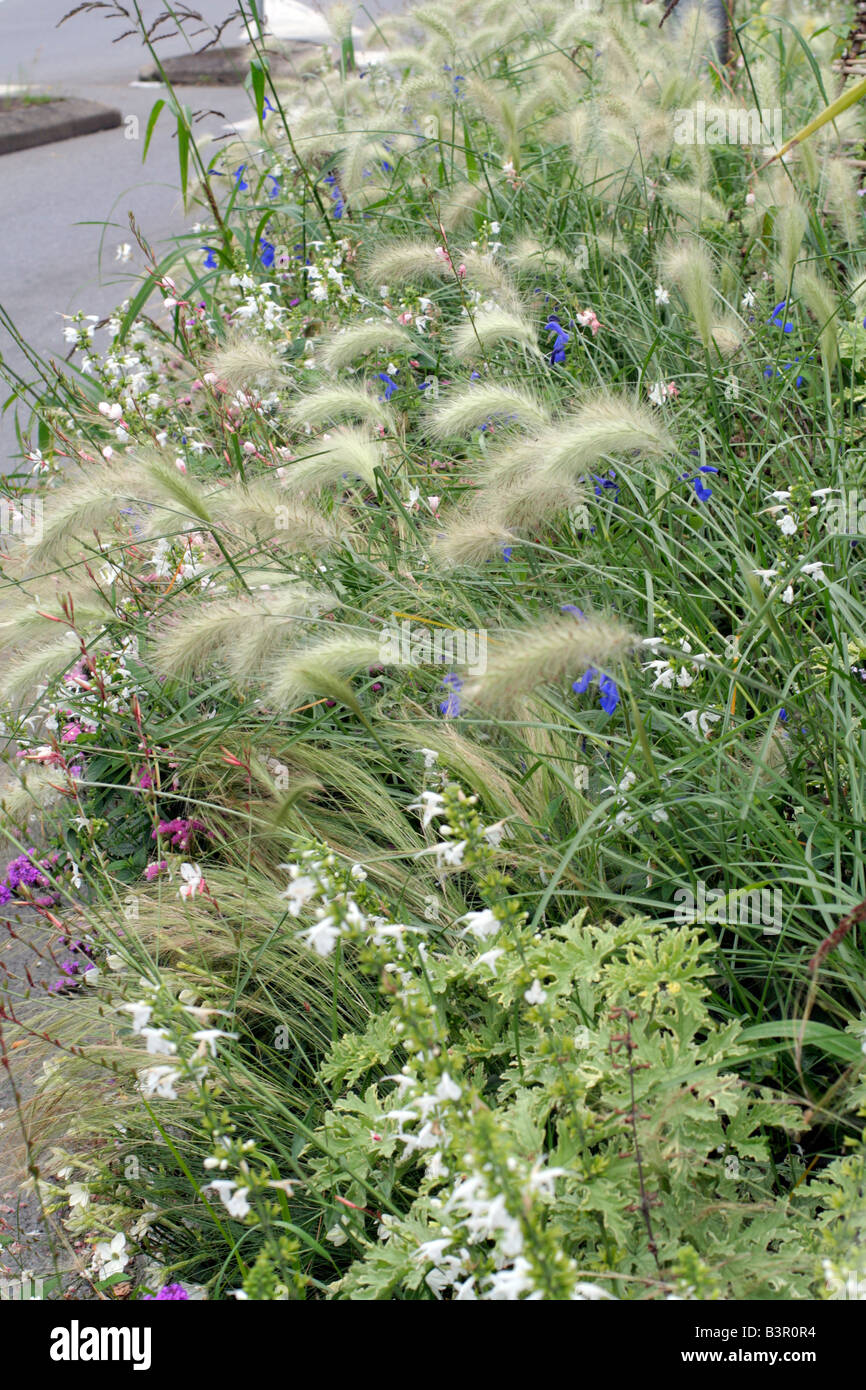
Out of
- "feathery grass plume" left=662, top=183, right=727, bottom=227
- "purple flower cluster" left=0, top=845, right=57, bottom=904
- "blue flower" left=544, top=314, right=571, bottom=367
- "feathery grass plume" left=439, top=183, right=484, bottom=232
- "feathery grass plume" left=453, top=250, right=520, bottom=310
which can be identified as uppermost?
"feathery grass plume" left=439, top=183, right=484, bottom=232

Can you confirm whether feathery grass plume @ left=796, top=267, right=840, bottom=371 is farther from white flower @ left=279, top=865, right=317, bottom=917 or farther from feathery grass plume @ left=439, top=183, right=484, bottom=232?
white flower @ left=279, top=865, right=317, bottom=917

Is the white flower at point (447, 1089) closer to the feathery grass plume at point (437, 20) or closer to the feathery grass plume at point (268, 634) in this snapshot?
the feathery grass plume at point (268, 634)

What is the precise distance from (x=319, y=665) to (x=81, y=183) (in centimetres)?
792

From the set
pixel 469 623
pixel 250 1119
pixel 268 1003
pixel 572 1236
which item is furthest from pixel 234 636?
pixel 572 1236

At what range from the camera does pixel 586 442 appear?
1673 millimetres

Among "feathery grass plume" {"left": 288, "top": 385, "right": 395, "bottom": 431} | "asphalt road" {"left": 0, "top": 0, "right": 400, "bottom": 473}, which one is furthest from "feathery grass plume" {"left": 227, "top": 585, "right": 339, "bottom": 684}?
"asphalt road" {"left": 0, "top": 0, "right": 400, "bottom": 473}

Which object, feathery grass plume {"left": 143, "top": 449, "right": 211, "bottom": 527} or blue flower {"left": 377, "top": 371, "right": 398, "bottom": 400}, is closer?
feathery grass plume {"left": 143, "top": 449, "right": 211, "bottom": 527}

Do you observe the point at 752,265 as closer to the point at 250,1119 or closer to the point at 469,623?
the point at 469,623

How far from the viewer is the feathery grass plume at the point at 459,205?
313 cm

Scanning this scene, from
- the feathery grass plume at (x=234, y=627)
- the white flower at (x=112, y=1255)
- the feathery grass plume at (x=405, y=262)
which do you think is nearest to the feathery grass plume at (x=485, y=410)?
the feathery grass plume at (x=234, y=627)

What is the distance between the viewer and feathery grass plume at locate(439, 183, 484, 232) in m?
3.13

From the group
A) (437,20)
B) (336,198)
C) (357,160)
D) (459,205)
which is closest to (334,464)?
(459,205)

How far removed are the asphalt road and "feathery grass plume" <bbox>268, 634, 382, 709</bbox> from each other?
7.19ft
